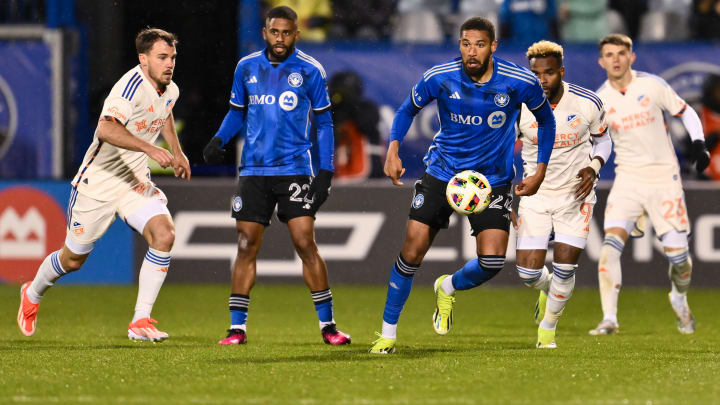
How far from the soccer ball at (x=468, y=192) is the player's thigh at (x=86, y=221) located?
2320 millimetres

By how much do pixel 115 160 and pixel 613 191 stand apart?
3.82 m

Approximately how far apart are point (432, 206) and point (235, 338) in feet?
5.08

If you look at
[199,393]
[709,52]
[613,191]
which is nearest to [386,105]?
[709,52]

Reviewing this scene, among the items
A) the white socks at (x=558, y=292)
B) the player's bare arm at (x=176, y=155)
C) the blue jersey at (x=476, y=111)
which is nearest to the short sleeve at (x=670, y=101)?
the white socks at (x=558, y=292)

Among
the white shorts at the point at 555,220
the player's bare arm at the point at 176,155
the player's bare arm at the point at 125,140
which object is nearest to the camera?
the player's bare arm at the point at 125,140

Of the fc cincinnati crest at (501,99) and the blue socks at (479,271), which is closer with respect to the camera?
the fc cincinnati crest at (501,99)

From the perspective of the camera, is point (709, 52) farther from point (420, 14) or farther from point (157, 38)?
point (157, 38)

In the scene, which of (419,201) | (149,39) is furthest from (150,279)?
(419,201)

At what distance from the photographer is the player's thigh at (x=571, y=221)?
322 inches

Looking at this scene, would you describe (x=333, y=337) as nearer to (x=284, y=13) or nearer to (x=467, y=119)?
(x=467, y=119)

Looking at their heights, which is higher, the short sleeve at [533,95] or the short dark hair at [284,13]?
the short dark hair at [284,13]

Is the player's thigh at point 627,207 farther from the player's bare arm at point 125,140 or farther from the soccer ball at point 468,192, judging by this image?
the player's bare arm at point 125,140

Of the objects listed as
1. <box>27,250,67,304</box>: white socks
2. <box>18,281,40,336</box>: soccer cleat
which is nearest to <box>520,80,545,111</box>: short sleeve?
<box>27,250,67,304</box>: white socks

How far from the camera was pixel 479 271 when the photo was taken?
293 inches
